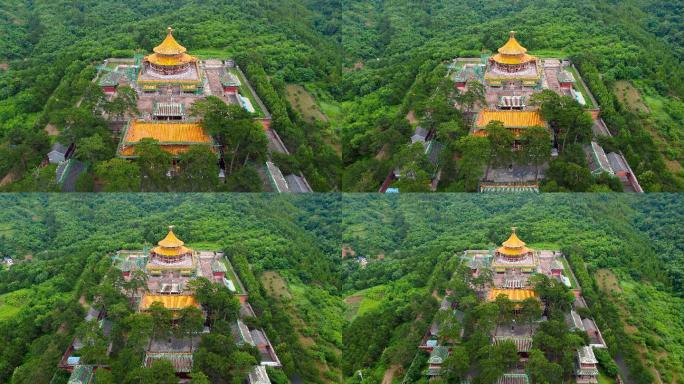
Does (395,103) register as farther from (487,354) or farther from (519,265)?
(487,354)

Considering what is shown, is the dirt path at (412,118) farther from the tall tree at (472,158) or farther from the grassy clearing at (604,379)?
the grassy clearing at (604,379)

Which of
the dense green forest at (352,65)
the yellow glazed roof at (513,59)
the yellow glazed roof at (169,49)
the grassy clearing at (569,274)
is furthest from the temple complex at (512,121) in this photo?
the yellow glazed roof at (169,49)

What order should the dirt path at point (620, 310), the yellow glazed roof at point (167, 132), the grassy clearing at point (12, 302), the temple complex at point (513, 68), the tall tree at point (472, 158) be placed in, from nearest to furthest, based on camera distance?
1. the dirt path at point (620, 310)
2. the grassy clearing at point (12, 302)
3. the tall tree at point (472, 158)
4. the yellow glazed roof at point (167, 132)
5. the temple complex at point (513, 68)

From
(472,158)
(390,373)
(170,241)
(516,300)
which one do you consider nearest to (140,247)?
(170,241)

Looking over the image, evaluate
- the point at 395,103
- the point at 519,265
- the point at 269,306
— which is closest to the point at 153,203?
the point at 269,306

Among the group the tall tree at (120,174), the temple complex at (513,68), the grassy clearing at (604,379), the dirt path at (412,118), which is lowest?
the grassy clearing at (604,379)

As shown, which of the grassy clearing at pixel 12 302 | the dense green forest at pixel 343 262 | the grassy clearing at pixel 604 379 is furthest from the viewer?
the grassy clearing at pixel 12 302

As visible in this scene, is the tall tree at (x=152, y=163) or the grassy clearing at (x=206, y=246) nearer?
the tall tree at (x=152, y=163)
